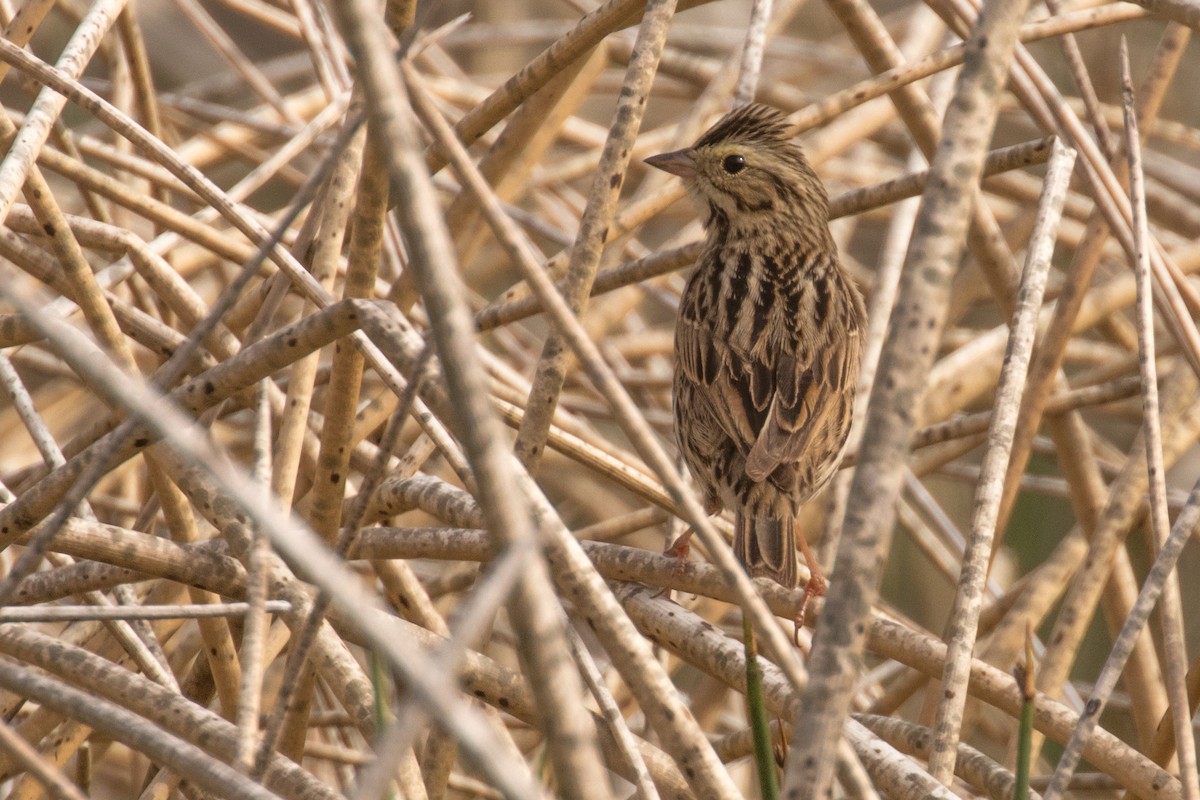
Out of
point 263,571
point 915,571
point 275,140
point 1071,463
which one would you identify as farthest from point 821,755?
point 915,571

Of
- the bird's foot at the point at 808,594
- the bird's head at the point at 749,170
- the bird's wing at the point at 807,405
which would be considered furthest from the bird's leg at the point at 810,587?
the bird's head at the point at 749,170

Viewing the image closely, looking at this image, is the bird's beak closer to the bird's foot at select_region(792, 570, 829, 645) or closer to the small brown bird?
the small brown bird

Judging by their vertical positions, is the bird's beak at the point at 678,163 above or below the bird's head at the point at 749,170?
below

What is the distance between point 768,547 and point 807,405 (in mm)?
436

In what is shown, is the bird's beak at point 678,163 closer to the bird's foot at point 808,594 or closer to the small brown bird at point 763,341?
the small brown bird at point 763,341

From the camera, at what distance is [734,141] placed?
3670 millimetres

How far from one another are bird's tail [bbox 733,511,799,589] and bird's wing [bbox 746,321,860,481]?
11 centimetres

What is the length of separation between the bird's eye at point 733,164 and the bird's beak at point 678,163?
0.31 ft

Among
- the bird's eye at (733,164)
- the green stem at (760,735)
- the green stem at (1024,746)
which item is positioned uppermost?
the bird's eye at (733,164)

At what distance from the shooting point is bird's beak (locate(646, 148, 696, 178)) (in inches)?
144

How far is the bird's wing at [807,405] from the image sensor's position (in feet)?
10.5

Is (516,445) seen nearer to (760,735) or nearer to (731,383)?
(760,735)

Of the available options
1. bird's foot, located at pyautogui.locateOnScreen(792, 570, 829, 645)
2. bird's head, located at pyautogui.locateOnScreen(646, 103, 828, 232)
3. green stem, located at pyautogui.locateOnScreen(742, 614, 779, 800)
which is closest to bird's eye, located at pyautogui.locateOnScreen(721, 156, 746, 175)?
bird's head, located at pyautogui.locateOnScreen(646, 103, 828, 232)

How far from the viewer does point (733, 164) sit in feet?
12.3
